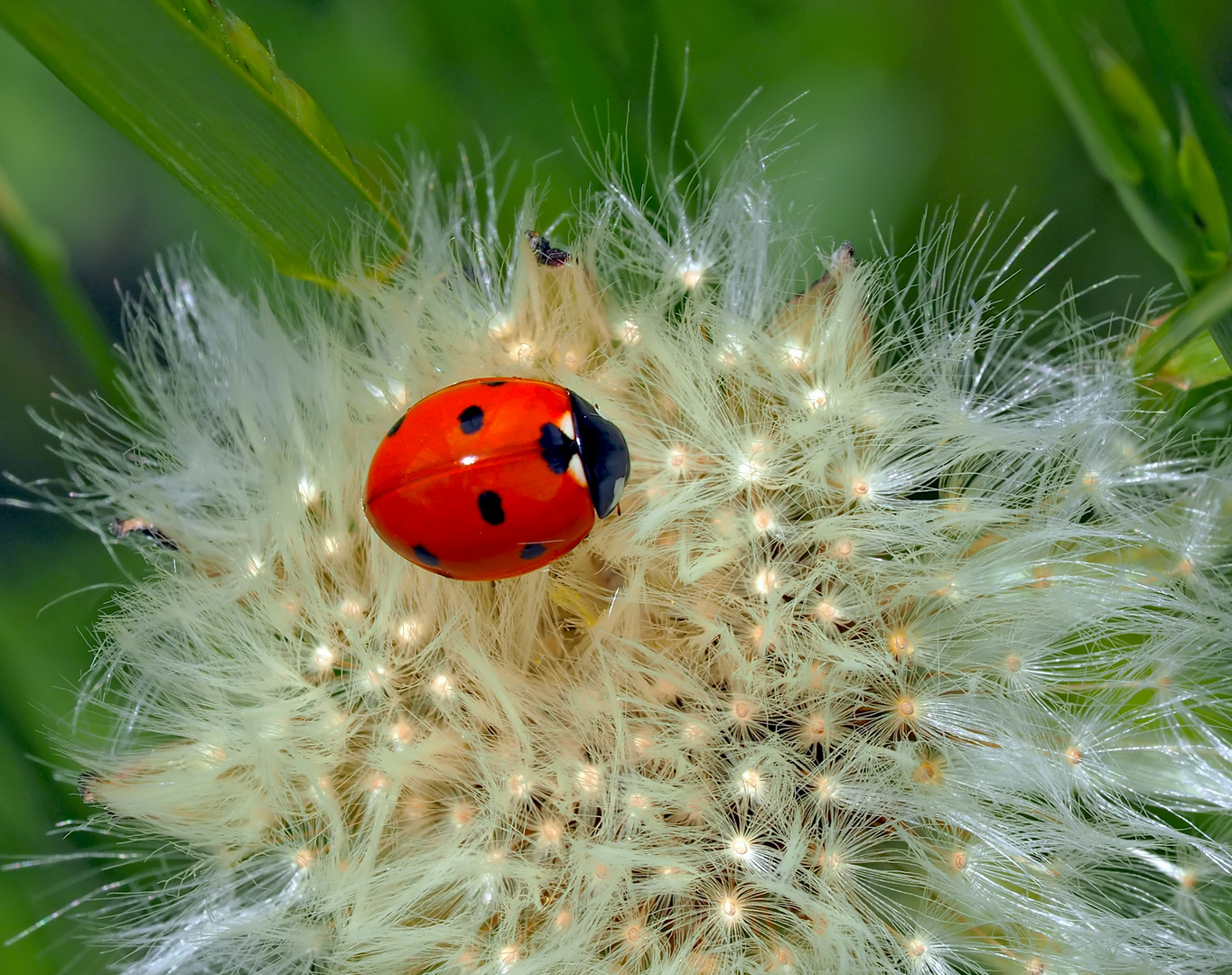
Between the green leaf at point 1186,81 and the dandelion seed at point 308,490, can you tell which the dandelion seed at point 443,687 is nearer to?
the dandelion seed at point 308,490

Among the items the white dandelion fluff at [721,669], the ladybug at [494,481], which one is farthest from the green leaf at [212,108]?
the ladybug at [494,481]

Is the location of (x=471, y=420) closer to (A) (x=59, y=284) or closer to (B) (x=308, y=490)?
(B) (x=308, y=490)

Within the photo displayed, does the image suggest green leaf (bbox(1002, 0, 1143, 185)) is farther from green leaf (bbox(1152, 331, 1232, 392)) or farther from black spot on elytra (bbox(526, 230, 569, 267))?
black spot on elytra (bbox(526, 230, 569, 267))

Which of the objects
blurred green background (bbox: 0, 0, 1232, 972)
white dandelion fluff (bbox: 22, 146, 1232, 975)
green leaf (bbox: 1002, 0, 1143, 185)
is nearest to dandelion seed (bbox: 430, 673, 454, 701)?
white dandelion fluff (bbox: 22, 146, 1232, 975)

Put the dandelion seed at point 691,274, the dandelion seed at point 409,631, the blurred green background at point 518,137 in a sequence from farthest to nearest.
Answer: the blurred green background at point 518,137 < the dandelion seed at point 691,274 < the dandelion seed at point 409,631

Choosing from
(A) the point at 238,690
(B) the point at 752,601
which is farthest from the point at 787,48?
(A) the point at 238,690

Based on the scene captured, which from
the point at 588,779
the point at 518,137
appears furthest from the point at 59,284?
the point at 588,779
